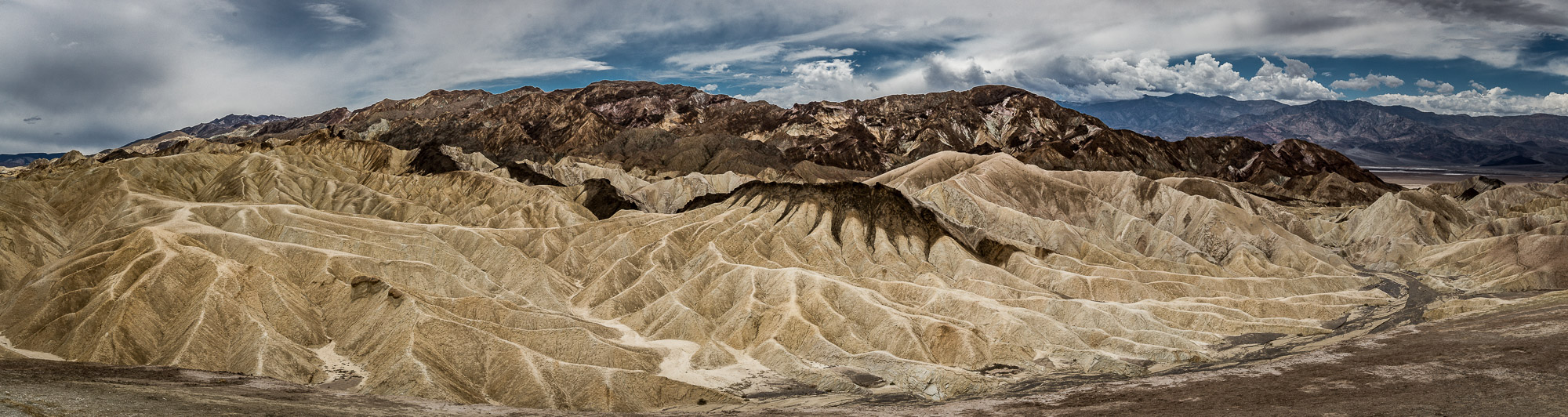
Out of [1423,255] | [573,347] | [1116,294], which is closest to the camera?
[573,347]

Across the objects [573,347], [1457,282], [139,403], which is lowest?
[1457,282]

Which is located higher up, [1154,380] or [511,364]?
[511,364]

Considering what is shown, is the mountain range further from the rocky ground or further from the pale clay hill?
the rocky ground

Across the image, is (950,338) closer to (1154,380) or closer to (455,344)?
(1154,380)

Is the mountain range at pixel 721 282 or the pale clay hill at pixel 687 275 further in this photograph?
the pale clay hill at pixel 687 275

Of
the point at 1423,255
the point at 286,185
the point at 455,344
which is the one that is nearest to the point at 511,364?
the point at 455,344

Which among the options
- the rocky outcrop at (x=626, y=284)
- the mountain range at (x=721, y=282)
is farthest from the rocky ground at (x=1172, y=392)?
the rocky outcrop at (x=626, y=284)

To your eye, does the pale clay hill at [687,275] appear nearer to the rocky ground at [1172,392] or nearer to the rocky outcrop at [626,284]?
the rocky outcrop at [626,284]
